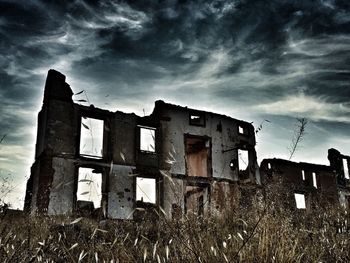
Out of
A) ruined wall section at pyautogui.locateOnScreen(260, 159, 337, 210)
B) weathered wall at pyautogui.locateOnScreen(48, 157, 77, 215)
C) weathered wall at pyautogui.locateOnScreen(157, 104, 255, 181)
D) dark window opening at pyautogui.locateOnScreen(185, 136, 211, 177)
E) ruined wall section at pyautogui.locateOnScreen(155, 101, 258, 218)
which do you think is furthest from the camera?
ruined wall section at pyautogui.locateOnScreen(260, 159, 337, 210)

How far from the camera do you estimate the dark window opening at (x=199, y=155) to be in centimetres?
2223

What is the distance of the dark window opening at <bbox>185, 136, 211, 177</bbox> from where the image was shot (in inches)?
875

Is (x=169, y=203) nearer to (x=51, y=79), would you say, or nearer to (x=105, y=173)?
(x=105, y=173)

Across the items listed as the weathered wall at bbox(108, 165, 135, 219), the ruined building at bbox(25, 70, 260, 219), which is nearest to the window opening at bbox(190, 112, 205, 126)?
the ruined building at bbox(25, 70, 260, 219)

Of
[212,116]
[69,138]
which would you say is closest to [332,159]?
[212,116]

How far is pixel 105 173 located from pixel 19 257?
1649 centimetres

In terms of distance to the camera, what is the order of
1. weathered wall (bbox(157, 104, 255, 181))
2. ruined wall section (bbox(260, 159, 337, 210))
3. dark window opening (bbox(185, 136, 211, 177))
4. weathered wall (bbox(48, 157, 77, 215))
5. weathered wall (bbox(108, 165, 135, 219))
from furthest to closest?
1. ruined wall section (bbox(260, 159, 337, 210))
2. dark window opening (bbox(185, 136, 211, 177))
3. weathered wall (bbox(157, 104, 255, 181))
4. weathered wall (bbox(108, 165, 135, 219))
5. weathered wall (bbox(48, 157, 77, 215))

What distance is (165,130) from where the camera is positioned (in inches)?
837

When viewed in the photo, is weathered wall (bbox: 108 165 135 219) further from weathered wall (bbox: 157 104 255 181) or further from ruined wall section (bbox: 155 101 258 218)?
weathered wall (bbox: 157 104 255 181)

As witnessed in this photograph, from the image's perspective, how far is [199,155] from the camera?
23375 millimetres

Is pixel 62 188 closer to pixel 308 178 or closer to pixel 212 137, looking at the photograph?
pixel 212 137

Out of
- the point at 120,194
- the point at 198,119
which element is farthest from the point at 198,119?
the point at 120,194

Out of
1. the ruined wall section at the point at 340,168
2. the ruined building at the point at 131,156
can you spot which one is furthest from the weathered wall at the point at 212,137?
the ruined wall section at the point at 340,168

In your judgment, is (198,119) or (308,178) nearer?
(198,119)
